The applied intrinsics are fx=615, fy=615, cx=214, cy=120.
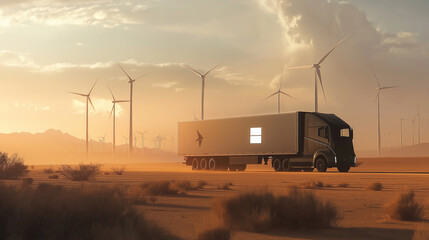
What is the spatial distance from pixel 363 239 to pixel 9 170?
1230 inches

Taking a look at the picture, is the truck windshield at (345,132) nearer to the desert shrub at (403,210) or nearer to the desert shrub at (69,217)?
the desert shrub at (403,210)

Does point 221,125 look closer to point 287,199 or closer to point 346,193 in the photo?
point 346,193

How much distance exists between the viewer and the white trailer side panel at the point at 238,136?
1710 inches

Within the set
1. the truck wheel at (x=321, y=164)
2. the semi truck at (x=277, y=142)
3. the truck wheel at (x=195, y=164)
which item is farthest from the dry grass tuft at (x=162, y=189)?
the truck wheel at (x=195, y=164)

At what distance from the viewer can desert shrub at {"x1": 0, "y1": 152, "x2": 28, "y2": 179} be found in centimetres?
3754

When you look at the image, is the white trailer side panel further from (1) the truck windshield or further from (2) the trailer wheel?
(2) the trailer wheel

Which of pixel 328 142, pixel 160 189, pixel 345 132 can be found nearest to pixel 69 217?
pixel 160 189

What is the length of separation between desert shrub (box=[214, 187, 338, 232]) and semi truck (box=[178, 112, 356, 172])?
29.4 meters

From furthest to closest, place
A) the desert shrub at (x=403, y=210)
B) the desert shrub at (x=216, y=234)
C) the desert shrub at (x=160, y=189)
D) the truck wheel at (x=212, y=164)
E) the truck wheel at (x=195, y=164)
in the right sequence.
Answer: the truck wheel at (x=195, y=164) → the truck wheel at (x=212, y=164) → the desert shrub at (x=160, y=189) → the desert shrub at (x=403, y=210) → the desert shrub at (x=216, y=234)

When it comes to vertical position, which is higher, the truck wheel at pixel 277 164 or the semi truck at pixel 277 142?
the semi truck at pixel 277 142

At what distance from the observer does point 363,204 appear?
18453 millimetres

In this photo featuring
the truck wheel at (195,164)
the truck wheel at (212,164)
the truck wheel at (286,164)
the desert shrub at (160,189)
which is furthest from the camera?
the truck wheel at (195,164)

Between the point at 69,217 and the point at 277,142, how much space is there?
1442 inches

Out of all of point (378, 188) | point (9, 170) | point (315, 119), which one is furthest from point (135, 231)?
point (315, 119)
